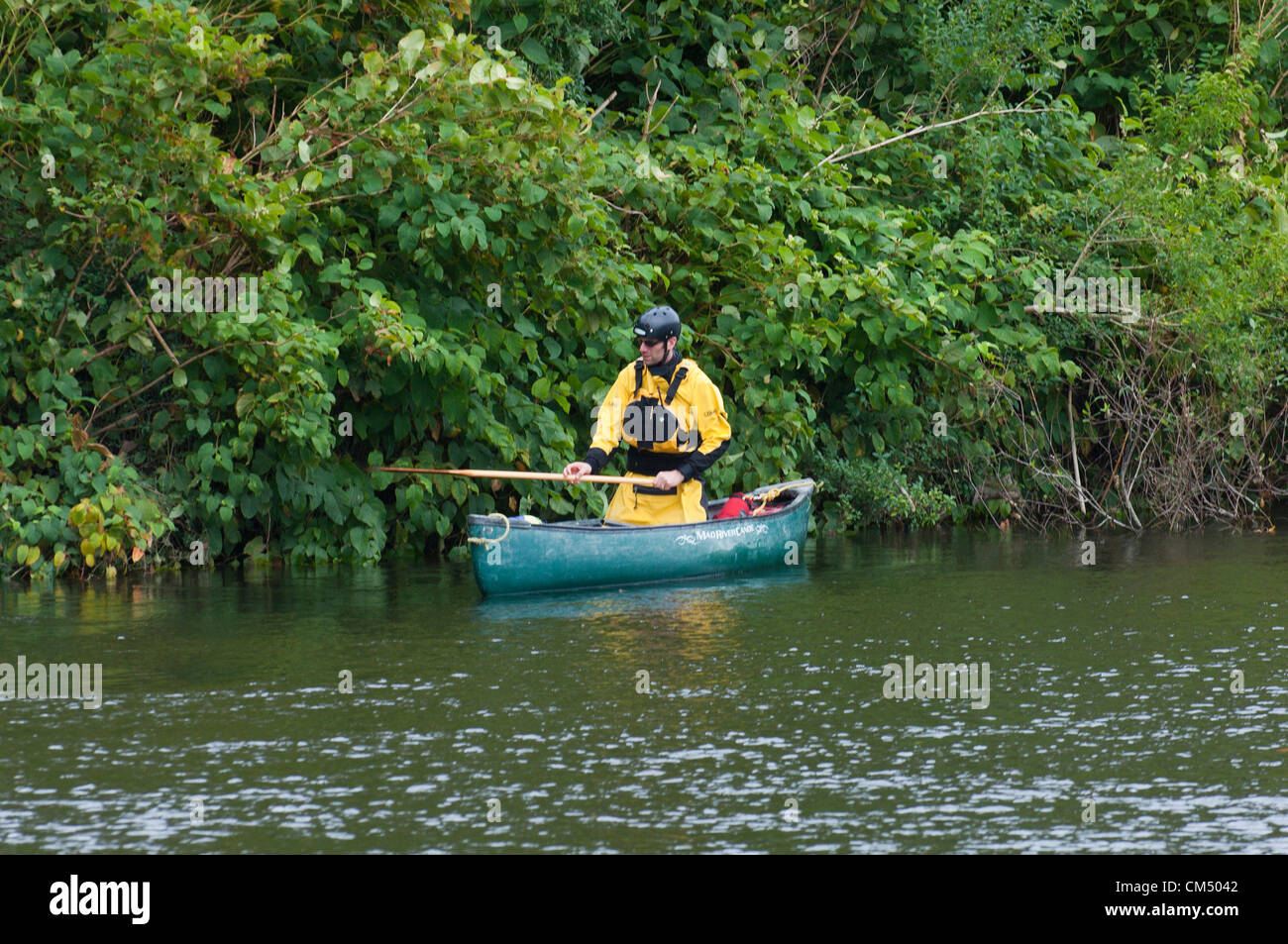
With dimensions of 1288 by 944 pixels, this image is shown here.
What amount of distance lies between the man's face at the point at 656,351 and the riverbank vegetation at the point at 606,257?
165cm

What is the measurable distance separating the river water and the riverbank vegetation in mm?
1829

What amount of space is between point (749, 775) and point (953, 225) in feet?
42.3

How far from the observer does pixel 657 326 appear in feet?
44.6

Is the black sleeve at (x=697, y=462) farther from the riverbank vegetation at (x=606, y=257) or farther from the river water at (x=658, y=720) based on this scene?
the riverbank vegetation at (x=606, y=257)

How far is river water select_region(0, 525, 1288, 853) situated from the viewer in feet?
22.1

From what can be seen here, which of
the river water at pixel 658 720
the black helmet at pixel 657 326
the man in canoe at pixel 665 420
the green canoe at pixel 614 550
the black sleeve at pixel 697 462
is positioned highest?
the black helmet at pixel 657 326

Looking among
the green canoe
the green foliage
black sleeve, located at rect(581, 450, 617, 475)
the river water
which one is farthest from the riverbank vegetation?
the green canoe

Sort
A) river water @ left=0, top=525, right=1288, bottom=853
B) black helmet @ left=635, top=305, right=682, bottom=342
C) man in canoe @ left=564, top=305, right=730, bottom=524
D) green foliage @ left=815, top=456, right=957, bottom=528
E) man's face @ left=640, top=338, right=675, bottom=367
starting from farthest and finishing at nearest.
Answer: green foliage @ left=815, top=456, right=957, bottom=528 < man in canoe @ left=564, top=305, right=730, bottom=524 < man's face @ left=640, top=338, right=675, bottom=367 < black helmet @ left=635, top=305, right=682, bottom=342 < river water @ left=0, top=525, right=1288, bottom=853

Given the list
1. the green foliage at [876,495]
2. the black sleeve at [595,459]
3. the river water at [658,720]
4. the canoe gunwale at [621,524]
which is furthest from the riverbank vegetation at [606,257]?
the river water at [658,720]

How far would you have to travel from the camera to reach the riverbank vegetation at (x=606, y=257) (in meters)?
14.2

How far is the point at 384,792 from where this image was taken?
725cm

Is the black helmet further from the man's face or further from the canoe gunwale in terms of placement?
the canoe gunwale
